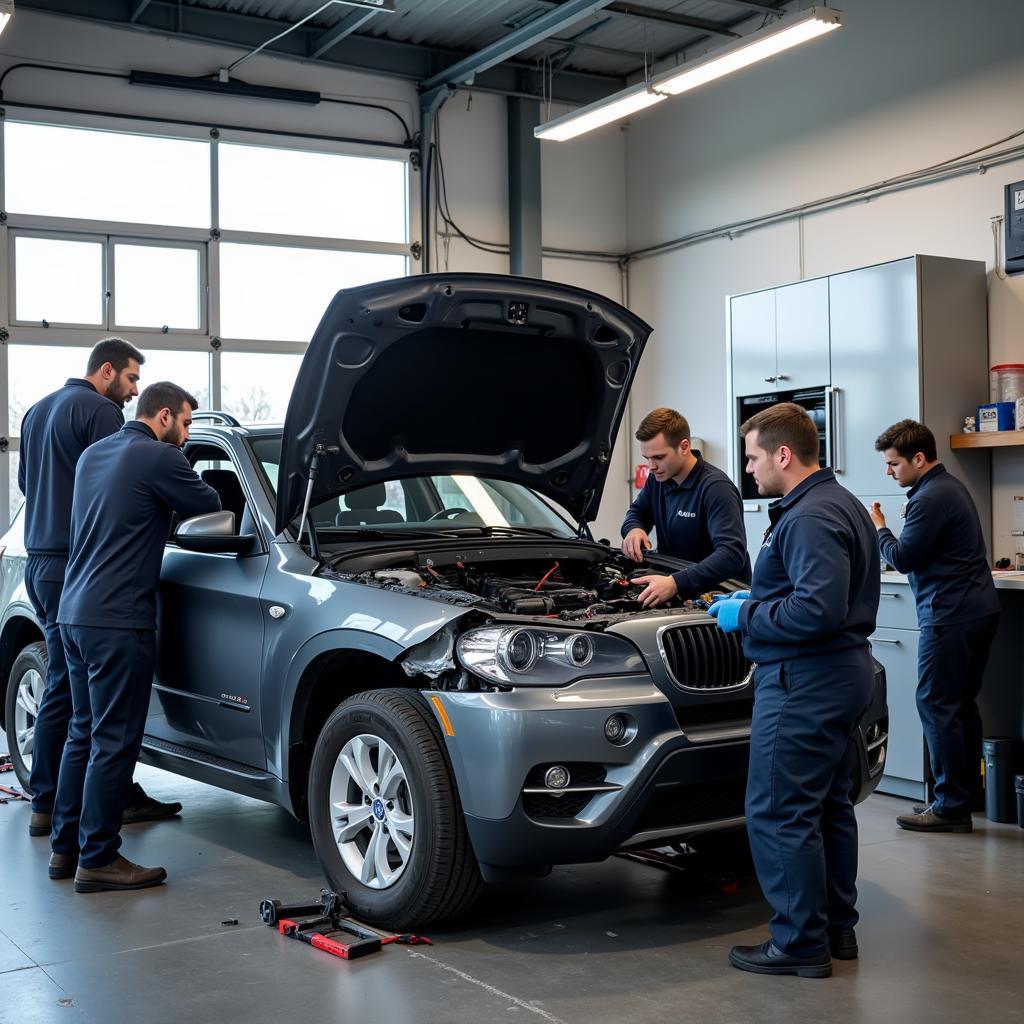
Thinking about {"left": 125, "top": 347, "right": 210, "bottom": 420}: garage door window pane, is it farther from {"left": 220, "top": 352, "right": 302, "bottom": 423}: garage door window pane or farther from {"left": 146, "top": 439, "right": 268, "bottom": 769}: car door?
{"left": 146, "top": 439, "right": 268, "bottom": 769}: car door

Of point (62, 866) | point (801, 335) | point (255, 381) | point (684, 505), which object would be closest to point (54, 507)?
point (62, 866)

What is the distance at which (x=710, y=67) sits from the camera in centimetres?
835

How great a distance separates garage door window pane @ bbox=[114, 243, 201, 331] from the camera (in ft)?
32.4

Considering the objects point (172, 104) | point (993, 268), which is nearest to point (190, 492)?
point (993, 268)

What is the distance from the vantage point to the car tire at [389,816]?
3.69 meters

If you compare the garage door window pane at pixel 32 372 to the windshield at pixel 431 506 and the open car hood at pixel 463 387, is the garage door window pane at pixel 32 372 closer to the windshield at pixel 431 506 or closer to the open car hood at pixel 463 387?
the windshield at pixel 431 506

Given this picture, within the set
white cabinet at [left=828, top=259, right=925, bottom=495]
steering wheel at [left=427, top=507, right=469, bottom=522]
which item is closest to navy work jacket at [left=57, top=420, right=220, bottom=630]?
steering wheel at [left=427, top=507, right=469, bottom=522]

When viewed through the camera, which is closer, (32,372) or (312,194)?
(32,372)

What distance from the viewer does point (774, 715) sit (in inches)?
140

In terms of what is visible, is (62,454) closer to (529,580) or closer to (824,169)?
(529,580)

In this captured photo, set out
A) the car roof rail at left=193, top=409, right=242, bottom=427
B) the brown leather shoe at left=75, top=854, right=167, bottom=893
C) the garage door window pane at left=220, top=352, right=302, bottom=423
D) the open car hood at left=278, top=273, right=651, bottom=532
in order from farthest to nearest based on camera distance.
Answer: the garage door window pane at left=220, top=352, right=302, bottom=423 → the car roof rail at left=193, top=409, right=242, bottom=427 → the brown leather shoe at left=75, top=854, right=167, bottom=893 → the open car hood at left=278, top=273, right=651, bottom=532

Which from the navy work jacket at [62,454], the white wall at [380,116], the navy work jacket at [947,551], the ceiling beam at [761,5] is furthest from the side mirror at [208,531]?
the ceiling beam at [761,5]

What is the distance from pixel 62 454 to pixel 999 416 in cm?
483

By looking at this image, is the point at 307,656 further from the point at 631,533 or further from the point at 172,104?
the point at 172,104
